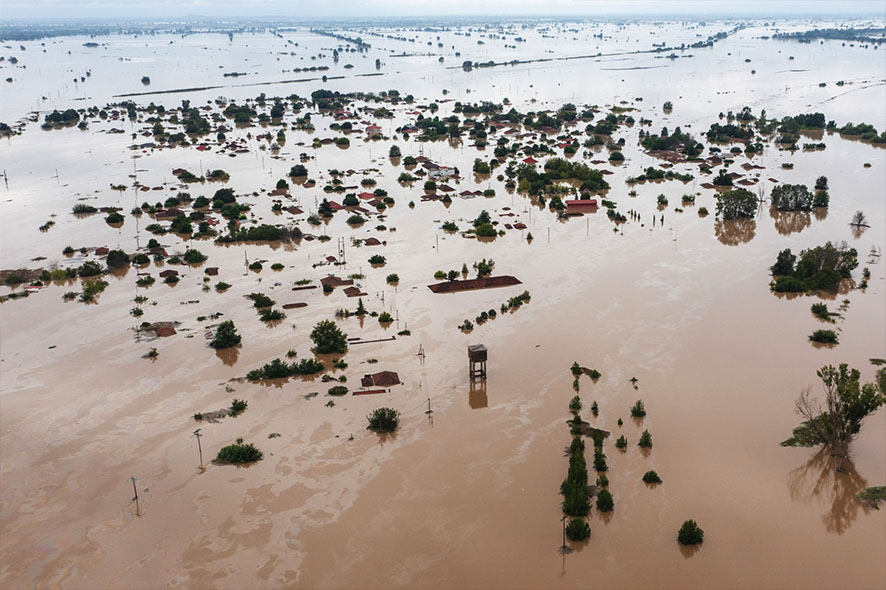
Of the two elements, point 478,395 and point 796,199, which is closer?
point 478,395

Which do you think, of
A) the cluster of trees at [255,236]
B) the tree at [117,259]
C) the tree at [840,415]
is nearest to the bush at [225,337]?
the tree at [117,259]

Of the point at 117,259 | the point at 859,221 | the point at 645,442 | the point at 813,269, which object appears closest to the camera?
the point at 645,442

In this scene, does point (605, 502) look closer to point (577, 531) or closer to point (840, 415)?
point (577, 531)

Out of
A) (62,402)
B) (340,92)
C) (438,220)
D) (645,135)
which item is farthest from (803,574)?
(340,92)

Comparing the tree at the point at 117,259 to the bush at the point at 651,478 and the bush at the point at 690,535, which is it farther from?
the bush at the point at 690,535

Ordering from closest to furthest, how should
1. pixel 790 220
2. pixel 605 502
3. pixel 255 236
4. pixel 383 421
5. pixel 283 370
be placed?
1. pixel 605 502
2. pixel 383 421
3. pixel 283 370
4. pixel 255 236
5. pixel 790 220

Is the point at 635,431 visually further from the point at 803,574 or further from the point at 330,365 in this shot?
the point at 330,365

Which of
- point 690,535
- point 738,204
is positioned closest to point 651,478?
point 690,535
